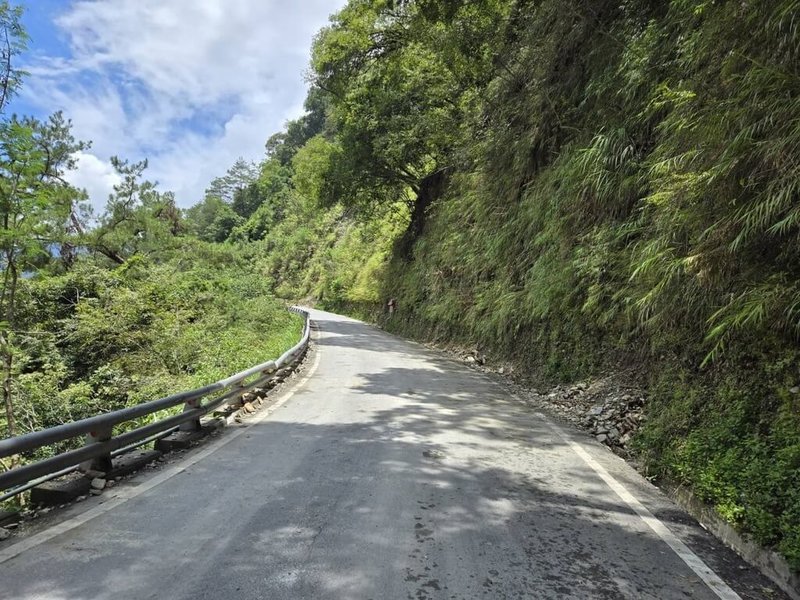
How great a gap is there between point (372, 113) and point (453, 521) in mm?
20855

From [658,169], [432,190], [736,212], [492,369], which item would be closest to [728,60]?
[658,169]

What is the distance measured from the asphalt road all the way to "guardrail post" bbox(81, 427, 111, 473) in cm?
30

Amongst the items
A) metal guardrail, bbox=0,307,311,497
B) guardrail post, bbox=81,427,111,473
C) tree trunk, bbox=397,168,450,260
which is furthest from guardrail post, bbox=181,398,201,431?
tree trunk, bbox=397,168,450,260

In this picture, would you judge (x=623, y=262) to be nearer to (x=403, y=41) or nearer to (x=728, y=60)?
(x=728, y=60)

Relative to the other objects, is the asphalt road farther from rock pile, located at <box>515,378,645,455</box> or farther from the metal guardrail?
rock pile, located at <box>515,378,645,455</box>

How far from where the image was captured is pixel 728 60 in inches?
214

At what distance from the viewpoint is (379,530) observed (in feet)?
12.2

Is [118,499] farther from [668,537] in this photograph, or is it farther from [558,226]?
[558,226]

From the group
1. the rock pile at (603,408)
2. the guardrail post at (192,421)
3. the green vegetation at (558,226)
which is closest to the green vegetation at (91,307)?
the green vegetation at (558,226)

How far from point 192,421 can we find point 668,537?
17.1 ft

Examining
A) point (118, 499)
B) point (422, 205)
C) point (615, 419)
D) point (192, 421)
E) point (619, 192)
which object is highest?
point (422, 205)

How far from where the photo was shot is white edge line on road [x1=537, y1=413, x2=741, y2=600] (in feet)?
10.8

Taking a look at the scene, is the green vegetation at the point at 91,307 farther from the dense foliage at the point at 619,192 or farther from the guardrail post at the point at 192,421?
the dense foliage at the point at 619,192

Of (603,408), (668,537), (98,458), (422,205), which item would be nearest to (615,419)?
(603,408)
